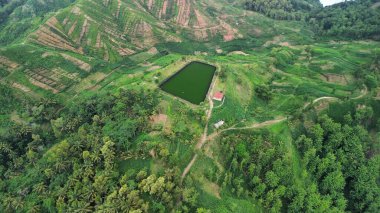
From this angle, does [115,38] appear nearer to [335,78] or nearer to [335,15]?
[335,78]

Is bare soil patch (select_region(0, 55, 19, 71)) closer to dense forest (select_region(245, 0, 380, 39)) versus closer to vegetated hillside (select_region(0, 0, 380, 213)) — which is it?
vegetated hillside (select_region(0, 0, 380, 213))

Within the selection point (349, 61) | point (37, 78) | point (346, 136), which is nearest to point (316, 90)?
point (346, 136)

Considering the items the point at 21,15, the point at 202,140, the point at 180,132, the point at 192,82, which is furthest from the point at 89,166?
the point at 21,15

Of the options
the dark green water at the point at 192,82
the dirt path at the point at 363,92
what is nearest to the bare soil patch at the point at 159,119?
the dark green water at the point at 192,82

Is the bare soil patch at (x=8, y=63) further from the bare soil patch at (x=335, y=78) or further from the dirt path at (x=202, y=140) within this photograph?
the bare soil patch at (x=335, y=78)

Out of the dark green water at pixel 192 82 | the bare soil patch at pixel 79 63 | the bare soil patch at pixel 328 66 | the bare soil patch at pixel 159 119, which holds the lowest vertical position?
the bare soil patch at pixel 79 63

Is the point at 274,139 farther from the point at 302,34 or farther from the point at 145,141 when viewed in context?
the point at 302,34
